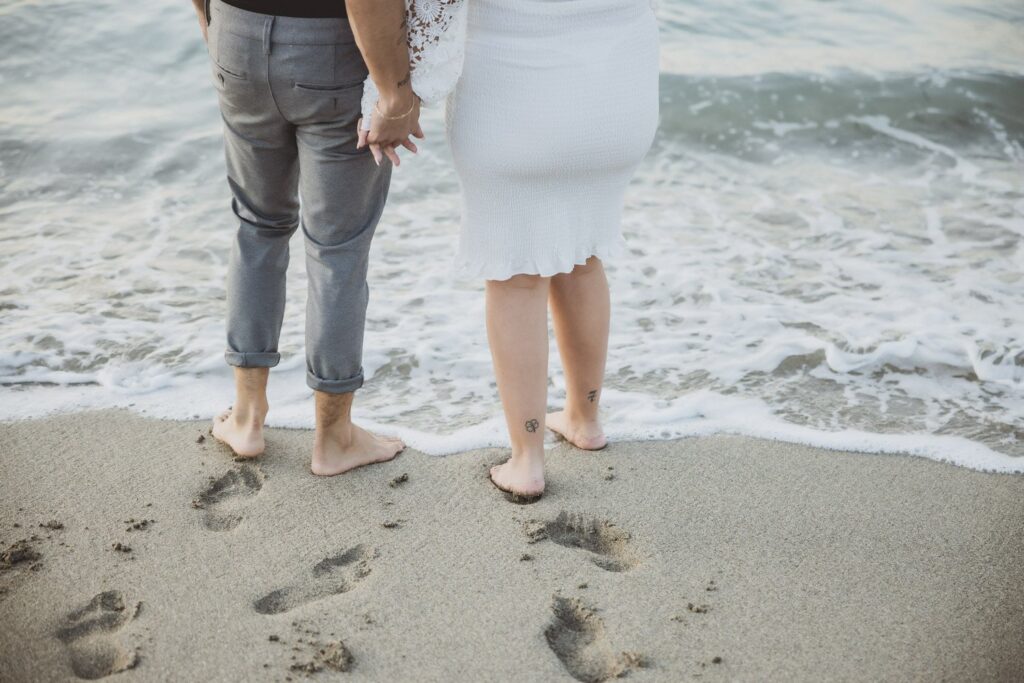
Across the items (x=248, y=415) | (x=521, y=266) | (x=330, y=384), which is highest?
(x=521, y=266)

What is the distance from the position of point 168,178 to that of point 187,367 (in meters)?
2.38

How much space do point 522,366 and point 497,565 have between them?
0.51 metres

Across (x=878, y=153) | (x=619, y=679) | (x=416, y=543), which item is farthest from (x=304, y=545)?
(x=878, y=153)

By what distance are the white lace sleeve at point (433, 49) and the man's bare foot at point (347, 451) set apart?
0.94m

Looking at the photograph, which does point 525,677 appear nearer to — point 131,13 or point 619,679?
point 619,679

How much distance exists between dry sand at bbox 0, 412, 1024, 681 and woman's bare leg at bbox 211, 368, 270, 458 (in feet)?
0.15

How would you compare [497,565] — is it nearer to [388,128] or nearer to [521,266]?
[521,266]

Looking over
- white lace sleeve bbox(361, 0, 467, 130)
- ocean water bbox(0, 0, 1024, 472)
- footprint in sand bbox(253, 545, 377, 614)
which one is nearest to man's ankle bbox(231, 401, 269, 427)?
ocean water bbox(0, 0, 1024, 472)

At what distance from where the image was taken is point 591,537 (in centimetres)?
226

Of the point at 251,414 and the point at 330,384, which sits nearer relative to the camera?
the point at 330,384

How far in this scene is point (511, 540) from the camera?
86.7 inches

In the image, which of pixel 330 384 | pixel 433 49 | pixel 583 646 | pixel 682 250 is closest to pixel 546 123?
pixel 433 49

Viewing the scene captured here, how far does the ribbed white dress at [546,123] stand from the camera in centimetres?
192

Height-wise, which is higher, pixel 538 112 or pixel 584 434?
pixel 538 112
